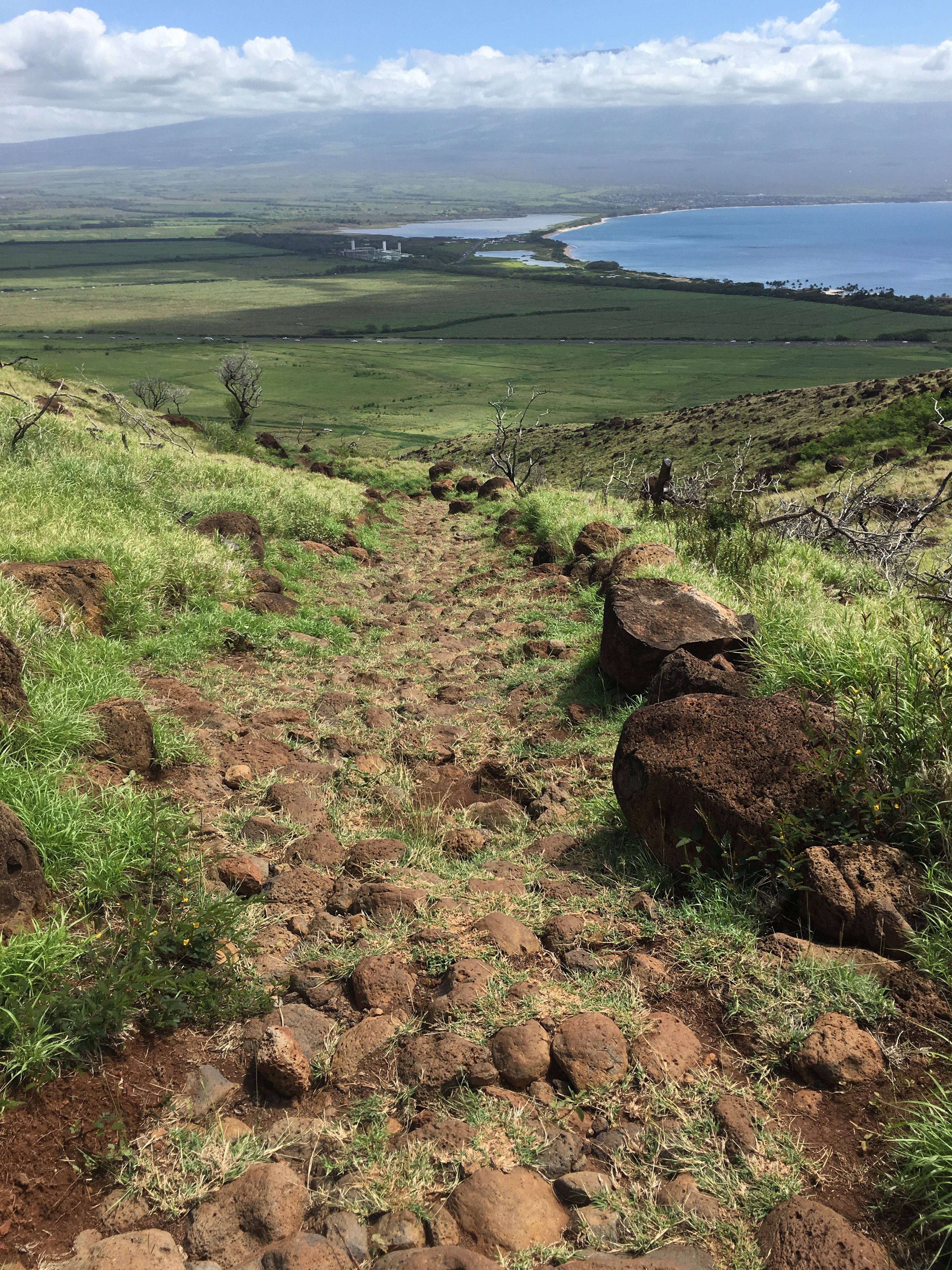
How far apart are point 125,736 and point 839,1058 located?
342 centimetres

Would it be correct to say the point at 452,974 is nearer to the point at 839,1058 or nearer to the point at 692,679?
the point at 839,1058

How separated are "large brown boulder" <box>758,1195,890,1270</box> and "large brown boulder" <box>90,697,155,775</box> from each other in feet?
10.7

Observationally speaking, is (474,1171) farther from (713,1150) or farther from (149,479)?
(149,479)

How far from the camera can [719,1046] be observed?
111 inches

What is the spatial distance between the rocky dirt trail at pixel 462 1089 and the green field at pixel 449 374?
44930 millimetres

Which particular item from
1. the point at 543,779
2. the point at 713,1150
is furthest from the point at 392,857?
the point at 713,1150

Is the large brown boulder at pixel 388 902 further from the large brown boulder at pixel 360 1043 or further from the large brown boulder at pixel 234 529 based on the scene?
the large brown boulder at pixel 234 529

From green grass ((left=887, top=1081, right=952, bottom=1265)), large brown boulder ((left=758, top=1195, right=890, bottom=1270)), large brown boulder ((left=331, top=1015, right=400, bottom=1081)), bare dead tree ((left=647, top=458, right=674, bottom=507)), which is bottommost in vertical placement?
large brown boulder ((left=331, top=1015, right=400, bottom=1081))

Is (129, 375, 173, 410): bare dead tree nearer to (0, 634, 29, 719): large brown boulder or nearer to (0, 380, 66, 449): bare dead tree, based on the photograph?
(0, 380, 66, 449): bare dead tree

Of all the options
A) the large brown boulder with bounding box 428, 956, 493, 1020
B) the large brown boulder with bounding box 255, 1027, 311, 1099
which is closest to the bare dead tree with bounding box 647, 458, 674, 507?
the large brown boulder with bounding box 428, 956, 493, 1020

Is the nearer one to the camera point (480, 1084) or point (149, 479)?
point (480, 1084)

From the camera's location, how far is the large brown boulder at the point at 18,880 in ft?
9.47

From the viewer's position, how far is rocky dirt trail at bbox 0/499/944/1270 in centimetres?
218

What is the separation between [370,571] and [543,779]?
682cm
